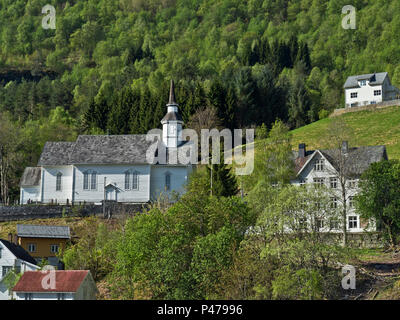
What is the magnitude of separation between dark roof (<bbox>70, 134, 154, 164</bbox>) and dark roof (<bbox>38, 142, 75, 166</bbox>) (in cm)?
129

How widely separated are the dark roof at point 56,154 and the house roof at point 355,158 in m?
25.1

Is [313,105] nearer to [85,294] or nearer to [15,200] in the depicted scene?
[15,200]

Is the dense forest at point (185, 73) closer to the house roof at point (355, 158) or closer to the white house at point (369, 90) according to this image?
the white house at point (369, 90)

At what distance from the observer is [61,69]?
178750mm

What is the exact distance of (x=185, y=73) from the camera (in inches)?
4744

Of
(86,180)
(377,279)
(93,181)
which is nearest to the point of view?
(377,279)

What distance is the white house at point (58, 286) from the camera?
142ft

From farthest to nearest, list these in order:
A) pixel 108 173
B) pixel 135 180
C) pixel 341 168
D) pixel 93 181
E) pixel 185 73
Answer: pixel 185 73 → pixel 93 181 → pixel 108 173 → pixel 135 180 → pixel 341 168

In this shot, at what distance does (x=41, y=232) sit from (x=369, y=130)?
1806 inches

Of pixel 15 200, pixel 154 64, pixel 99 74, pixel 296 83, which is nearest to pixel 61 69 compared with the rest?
pixel 99 74

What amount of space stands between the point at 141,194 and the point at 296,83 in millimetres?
46795

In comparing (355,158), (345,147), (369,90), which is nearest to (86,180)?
(345,147)

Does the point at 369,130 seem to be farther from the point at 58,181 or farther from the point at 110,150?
the point at 58,181

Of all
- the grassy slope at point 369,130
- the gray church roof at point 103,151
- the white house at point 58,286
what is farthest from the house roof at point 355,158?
the white house at point 58,286
